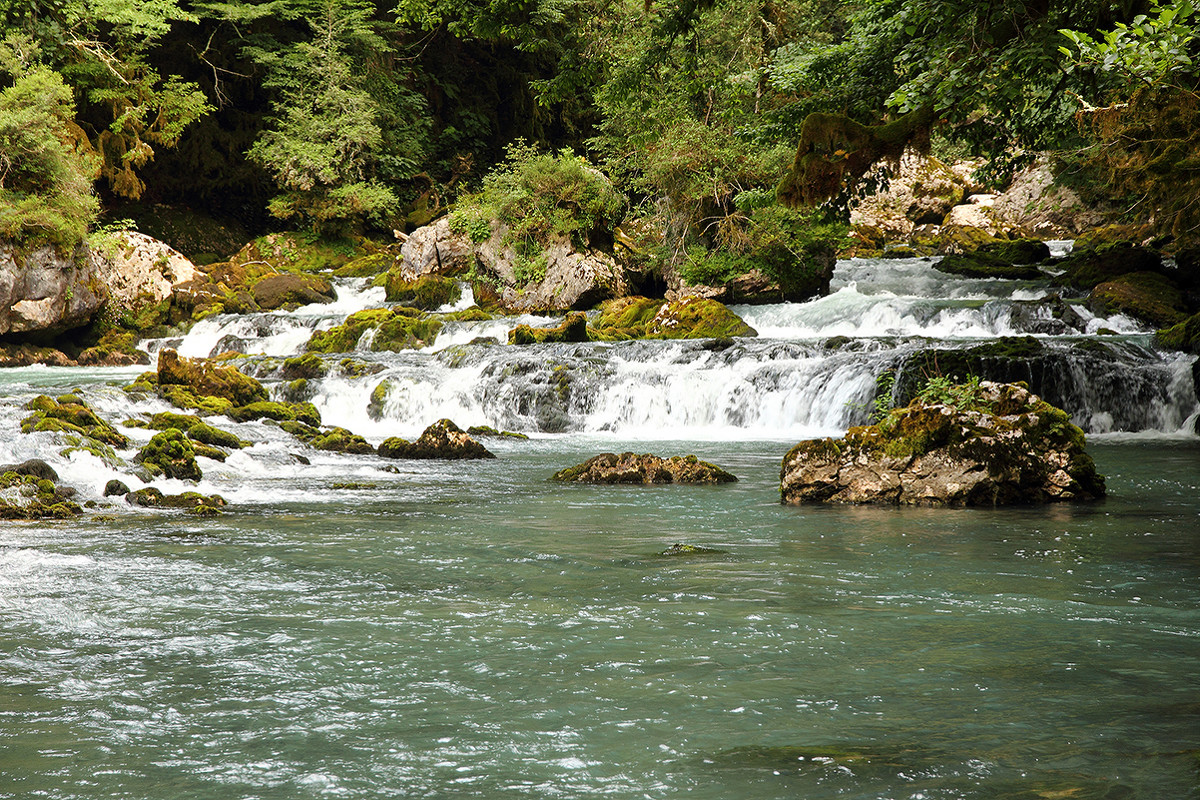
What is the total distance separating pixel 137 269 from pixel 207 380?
44.5 feet

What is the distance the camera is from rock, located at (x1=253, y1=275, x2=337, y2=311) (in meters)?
28.1

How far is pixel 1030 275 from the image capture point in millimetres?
23547

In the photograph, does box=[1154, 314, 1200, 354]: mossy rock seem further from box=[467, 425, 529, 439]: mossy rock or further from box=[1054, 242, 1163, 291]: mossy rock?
box=[467, 425, 529, 439]: mossy rock

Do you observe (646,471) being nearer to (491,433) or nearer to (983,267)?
(491,433)

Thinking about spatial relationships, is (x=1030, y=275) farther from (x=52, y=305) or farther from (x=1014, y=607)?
(x=52, y=305)

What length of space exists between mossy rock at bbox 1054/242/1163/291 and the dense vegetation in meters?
1.90

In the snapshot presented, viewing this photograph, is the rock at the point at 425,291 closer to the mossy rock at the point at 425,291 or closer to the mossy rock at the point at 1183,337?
the mossy rock at the point at 425,291

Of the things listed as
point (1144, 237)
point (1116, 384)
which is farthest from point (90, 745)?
point (1144, 237)

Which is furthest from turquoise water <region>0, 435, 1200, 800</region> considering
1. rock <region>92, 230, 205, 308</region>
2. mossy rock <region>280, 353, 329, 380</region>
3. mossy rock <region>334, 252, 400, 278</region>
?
mossy rock <region>334, 252, 400, 278</region>

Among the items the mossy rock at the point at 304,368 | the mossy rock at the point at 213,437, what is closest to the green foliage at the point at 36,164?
the mossy rock at the point at 304,368

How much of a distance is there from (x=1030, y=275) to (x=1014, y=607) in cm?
2041

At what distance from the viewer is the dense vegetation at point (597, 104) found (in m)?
7.79

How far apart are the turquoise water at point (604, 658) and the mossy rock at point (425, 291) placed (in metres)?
19.9

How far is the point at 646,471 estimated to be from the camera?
10727 millimetres
